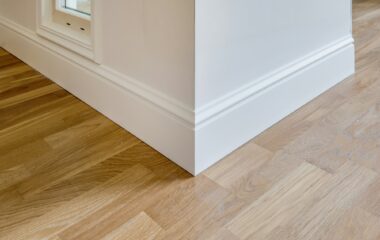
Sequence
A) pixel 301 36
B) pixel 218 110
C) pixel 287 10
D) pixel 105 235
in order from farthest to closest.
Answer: pixel 301 36
pixel 287 10
pixel 218 110
pixel 105 235

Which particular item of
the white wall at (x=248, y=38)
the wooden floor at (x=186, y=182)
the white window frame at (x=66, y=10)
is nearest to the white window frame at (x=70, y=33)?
the white window frame at (x=66, y=10)

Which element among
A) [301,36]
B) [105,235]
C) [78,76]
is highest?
[301,36]

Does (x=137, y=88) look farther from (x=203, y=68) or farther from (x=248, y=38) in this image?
(x=248, y=38)

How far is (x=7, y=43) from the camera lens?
2029mm

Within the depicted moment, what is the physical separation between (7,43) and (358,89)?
1843mm

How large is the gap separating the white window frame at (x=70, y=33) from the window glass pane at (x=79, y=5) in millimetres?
37

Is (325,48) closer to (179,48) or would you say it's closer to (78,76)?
(179,48)

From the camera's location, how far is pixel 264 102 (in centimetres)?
123

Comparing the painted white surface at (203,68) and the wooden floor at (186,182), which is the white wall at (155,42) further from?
the wooden floor at (186,182)

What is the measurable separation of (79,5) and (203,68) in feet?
2.47

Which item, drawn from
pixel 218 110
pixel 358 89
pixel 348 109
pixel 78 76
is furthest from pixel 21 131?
pixel 358 89

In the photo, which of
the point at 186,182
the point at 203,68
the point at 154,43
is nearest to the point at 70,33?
the point at 154,43

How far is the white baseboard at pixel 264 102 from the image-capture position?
41.9 inches

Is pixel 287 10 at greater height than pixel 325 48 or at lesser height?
greater
